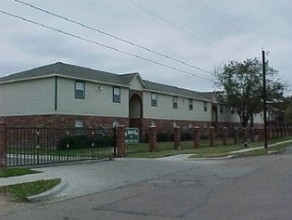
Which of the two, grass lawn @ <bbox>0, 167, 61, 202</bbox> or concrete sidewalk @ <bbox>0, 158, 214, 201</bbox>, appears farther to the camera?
concrete sidewalk @ <bbox>0, 158, 214, 201</bbox>

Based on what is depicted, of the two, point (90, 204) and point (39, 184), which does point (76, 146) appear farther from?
point (90, 204)

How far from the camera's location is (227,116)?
68.6m

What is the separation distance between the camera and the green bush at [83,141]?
83.8 ft

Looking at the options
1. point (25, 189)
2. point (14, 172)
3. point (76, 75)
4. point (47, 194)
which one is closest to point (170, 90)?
point (76, 75)

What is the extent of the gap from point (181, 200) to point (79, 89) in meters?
27.6

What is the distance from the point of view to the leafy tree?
193ft

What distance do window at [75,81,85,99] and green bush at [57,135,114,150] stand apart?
11019 millimetres

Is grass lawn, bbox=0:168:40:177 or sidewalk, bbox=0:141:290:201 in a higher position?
grass lawn, bbox=0:168:40:177

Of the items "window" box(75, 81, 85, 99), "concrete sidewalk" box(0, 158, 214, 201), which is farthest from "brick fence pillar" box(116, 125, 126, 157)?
"window" box(75, 81, 85, 99)

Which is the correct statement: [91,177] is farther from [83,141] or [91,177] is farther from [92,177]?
[83,141]

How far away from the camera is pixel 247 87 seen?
59125mm

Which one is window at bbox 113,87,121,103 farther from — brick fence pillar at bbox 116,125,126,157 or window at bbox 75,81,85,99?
brick fence pillar at bbox 116,125,126,157

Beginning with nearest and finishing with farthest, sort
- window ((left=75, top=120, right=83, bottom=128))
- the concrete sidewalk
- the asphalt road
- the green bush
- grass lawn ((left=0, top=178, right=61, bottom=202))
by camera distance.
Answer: the asphalt road
grass lawn ((left=0, top=178, right=61, bottom=202))
the concrete sidewalk
the green bush
window ((left=75, top=120, right=83, bottom=128))

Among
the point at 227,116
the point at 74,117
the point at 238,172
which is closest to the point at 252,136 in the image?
the point at 227,116
